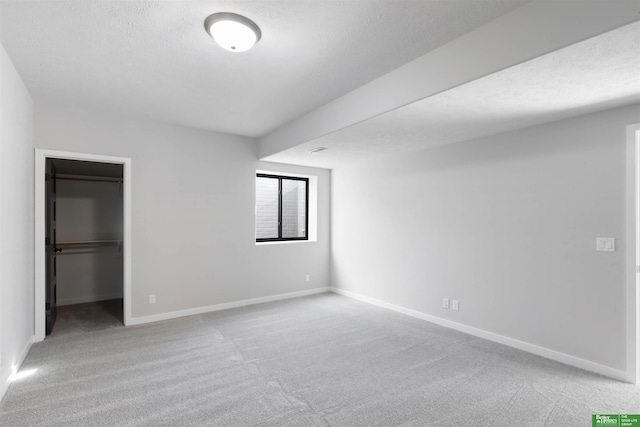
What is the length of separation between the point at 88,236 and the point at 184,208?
7.35ft

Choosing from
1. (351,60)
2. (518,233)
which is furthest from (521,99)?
(518,233)

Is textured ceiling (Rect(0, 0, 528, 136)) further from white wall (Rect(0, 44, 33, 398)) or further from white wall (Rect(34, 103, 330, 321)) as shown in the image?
white wall (Rect(34, 103, 330, 321))

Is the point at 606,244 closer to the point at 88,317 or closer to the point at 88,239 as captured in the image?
the point at 88,317

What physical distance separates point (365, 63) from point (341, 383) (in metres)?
2.63

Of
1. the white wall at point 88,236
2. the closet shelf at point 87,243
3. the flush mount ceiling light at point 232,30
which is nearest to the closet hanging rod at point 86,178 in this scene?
the white wall at point 88,236

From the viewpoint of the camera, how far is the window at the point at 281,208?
539 centimetres

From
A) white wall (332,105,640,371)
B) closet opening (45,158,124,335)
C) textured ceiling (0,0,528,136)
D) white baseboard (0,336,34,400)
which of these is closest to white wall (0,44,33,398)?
white baseboard (0,336,34,400)

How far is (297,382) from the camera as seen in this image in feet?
8.30

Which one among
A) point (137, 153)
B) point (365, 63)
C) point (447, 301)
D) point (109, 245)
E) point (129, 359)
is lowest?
point (129, 359)

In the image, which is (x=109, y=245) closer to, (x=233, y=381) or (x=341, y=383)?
(x=233, y=381)

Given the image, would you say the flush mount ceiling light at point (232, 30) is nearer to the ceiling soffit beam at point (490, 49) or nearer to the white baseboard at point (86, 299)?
the ceiling soffit beam at point (490, 49)

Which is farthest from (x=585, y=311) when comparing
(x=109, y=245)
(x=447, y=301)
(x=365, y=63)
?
(x=109, y=245)

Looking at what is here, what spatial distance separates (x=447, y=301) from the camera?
390 cm

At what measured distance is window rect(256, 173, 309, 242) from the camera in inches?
212
